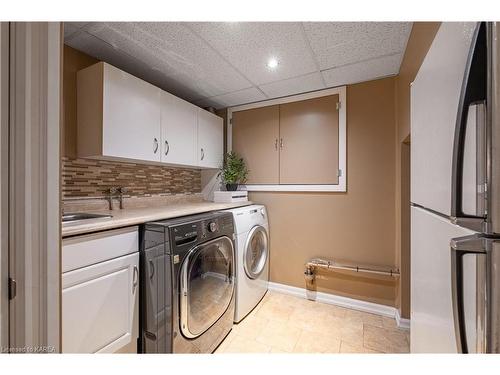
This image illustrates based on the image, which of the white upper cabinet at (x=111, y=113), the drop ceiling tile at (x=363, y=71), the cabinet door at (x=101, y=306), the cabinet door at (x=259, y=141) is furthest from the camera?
the cabinet door at (x=259, y=141)

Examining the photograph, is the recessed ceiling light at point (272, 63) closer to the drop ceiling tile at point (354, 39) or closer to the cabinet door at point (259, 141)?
the drop ceiling tile at point (354, 39)

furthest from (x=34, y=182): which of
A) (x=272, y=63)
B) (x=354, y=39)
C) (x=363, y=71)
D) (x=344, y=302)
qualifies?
(x=344, y=302)

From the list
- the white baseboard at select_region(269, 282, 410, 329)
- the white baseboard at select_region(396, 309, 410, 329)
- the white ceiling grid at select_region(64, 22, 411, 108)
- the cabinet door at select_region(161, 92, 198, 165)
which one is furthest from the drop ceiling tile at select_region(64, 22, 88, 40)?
the white baseboard at select_region(396, 309, 410, 329)

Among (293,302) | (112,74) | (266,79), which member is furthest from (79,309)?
(266,79)

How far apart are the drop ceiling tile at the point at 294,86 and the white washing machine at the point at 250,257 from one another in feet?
4.09

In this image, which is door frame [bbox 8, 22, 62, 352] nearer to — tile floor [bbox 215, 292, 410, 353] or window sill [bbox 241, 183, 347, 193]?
tile floor [bbox 215, 292, 410, 353]

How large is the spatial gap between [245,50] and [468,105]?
148cm

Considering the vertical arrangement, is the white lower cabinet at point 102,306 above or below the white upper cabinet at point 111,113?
below

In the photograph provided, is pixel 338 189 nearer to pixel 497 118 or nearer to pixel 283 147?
pixel 283 147

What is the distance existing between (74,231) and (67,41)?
141 centimetres

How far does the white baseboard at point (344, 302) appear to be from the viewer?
1.96 m

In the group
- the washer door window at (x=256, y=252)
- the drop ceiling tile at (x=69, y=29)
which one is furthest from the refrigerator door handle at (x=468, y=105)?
the drop ceiling tile at (x=69, y=29)

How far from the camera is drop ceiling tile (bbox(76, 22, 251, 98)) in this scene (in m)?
1.35
